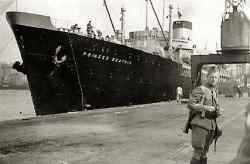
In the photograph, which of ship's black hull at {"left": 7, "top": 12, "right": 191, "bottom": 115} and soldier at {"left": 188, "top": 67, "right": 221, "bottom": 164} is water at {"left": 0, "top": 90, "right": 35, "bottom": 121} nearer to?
ship's black hull at {"left": 7, "top": 12, "right": 191, "bottom": 115}

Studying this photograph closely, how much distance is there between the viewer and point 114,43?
2148cm

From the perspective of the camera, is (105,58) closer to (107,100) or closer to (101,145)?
(107,100)

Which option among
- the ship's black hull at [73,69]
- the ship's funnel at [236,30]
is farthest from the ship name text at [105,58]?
the ship's funnel at [236,30]

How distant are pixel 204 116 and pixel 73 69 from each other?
47.4 feet

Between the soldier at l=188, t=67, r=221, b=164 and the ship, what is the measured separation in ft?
43.1

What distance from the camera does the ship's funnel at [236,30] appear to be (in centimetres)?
2358

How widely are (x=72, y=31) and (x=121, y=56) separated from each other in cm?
426

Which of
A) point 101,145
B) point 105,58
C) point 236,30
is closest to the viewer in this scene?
point 101,145

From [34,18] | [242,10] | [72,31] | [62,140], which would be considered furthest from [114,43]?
[62,140]

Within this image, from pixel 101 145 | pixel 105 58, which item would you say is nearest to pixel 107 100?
pixel 105 58

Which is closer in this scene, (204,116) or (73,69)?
(204,116)

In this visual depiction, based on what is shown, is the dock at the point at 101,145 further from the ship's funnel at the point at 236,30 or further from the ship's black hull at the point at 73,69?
the ship's funnel at the point at 236,30

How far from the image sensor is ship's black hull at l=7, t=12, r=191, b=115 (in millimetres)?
17281

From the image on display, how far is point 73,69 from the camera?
61.5 ft
